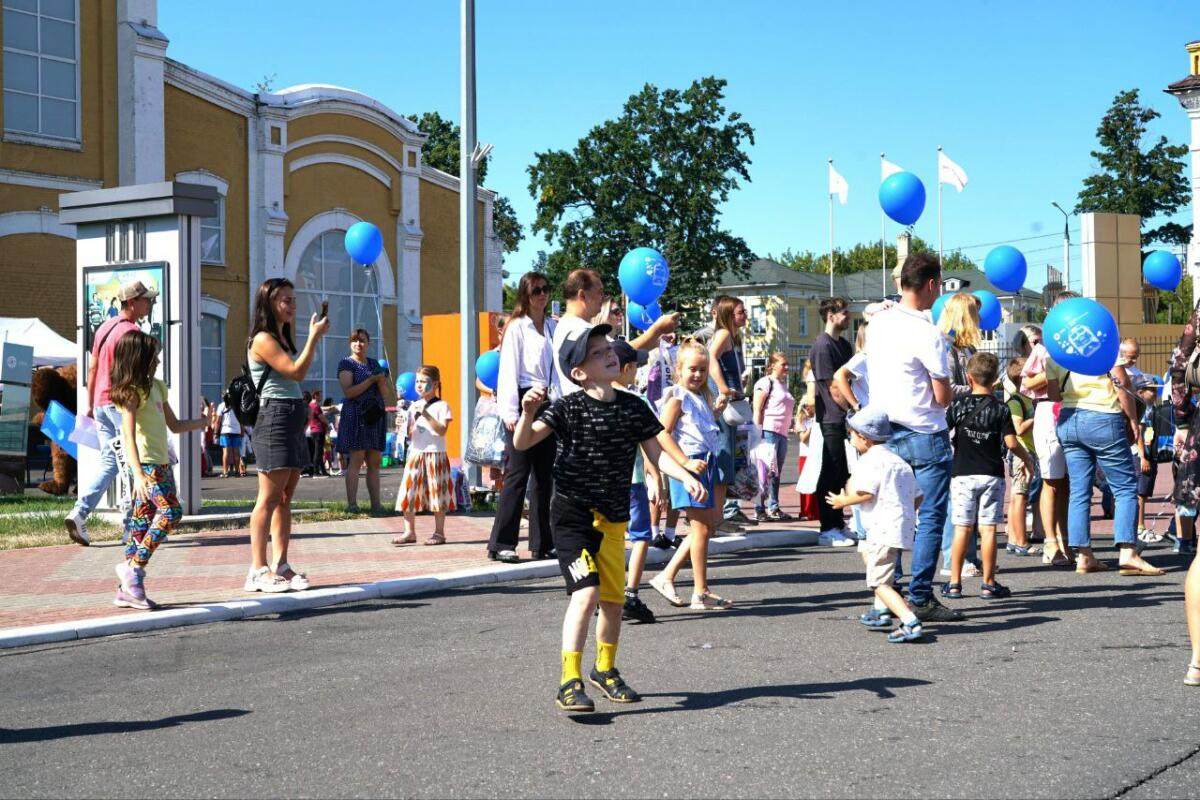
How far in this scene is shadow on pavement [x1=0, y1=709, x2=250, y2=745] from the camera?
5383mm

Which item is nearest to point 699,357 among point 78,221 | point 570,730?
point 570,730

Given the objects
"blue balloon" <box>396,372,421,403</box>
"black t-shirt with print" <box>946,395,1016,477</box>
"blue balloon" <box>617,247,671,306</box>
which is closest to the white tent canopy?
"blue balloon" <box>396,372,421,403</box>

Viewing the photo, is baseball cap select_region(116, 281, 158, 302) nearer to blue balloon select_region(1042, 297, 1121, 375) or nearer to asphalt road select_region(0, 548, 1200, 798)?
asphalt road select_region(0, 548, 1200, 798)

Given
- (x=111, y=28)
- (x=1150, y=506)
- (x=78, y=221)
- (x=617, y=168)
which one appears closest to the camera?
(x=78, y=221)

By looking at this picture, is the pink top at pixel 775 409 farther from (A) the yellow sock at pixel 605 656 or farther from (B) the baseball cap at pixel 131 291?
(A) the yellow sock at pixel 605 656

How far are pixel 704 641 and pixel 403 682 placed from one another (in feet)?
5.67

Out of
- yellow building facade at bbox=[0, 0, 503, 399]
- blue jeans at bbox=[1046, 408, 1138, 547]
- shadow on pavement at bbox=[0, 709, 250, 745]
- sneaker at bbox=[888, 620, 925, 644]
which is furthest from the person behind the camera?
yellow building facade at bbox=[0, 0, 503, 399]

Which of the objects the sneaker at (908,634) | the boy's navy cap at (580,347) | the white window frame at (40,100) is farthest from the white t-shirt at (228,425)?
the boy's navy cap at (580,347)

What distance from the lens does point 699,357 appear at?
8.57 metres

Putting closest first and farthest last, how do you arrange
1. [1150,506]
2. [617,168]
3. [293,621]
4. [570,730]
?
1. [570,730]
2. [293,621]
3. [1150,506]
4. [617,168]

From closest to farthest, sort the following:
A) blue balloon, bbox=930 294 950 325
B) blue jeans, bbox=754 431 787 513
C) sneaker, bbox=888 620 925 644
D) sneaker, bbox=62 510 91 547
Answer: sneaker, bbox=888 620 925 644 → blue balloon, bbox=930 294 950 325 → sneaker, bbox=62 510 91 547 → blue jeans, bbox=754 431 787 513

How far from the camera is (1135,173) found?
75188 millimetres

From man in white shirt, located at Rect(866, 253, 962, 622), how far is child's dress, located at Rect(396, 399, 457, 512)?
516 centimetres

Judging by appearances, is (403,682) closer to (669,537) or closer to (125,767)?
(125,767)
